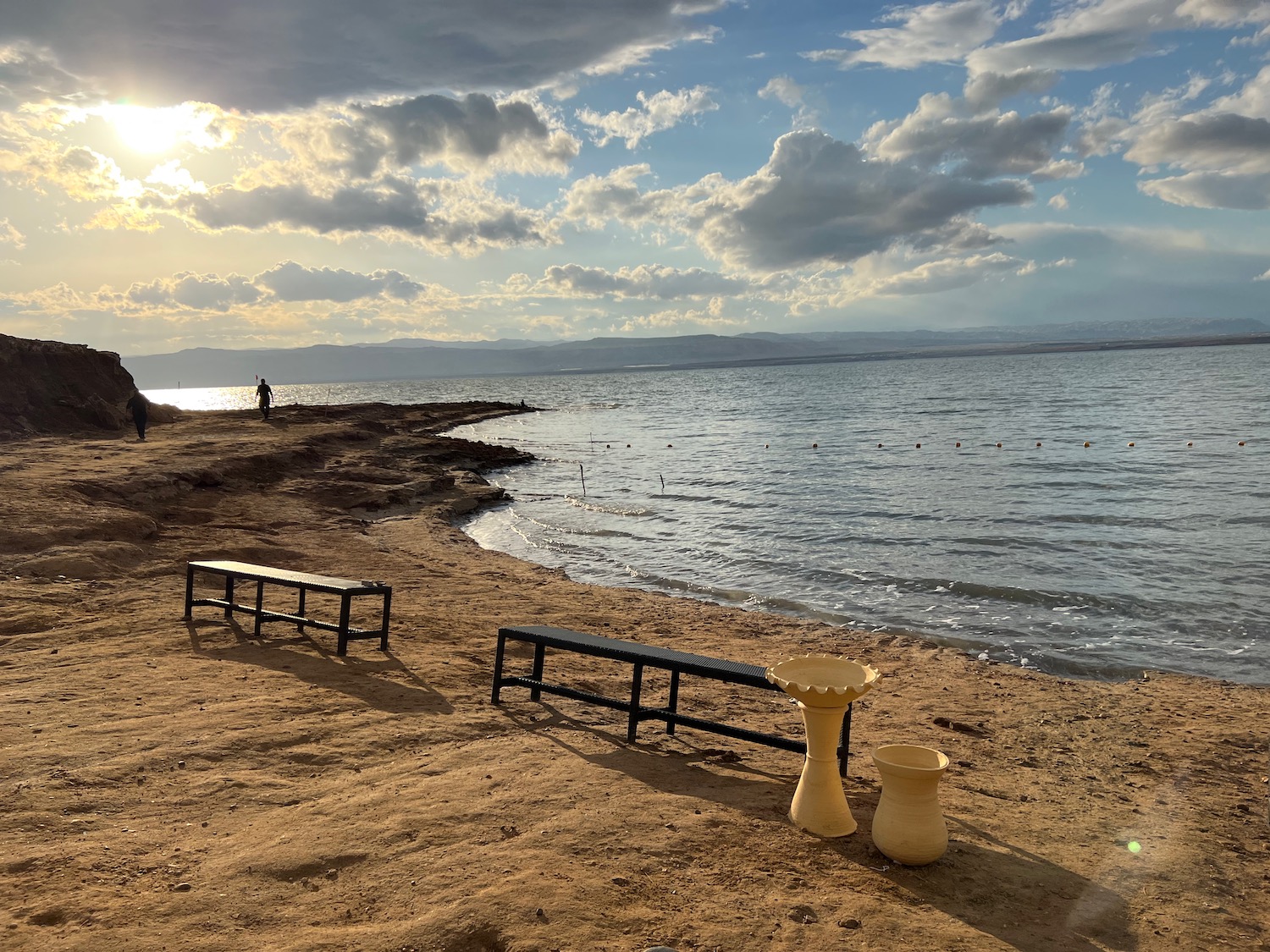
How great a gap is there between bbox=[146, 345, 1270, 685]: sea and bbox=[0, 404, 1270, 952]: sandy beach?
1542mm

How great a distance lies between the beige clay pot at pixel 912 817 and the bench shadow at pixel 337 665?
128 inches

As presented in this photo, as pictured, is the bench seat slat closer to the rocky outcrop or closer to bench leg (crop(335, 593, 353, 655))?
bench leg (crop(335, 593, 353, 655))

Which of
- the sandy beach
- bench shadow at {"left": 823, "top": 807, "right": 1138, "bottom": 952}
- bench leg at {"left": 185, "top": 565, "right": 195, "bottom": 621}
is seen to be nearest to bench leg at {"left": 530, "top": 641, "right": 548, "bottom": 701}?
the sandy beach

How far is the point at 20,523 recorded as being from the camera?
9.93 m

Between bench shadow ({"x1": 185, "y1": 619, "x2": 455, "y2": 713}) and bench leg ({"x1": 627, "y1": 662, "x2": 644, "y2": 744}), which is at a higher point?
bench leg ({"x1": 627, "y1": 662, "x2": 644, "y2": 744})

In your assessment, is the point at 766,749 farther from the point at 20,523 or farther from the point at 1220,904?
the point at 20,523

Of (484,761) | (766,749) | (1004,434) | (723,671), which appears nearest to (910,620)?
(766,749)

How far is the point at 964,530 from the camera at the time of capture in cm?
1565

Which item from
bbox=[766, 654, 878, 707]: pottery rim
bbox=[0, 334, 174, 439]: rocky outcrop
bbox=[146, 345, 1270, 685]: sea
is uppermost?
bbox=[0, 334, 174, 439]: rocky outcrop

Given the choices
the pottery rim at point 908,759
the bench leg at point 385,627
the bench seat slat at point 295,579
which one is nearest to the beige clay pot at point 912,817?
the pottery rim at point 908,759

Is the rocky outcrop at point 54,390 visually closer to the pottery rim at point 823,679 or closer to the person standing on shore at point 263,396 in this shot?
the person standing on shore at point 263,396

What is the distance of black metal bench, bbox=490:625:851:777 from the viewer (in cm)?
478

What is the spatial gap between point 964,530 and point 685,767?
12.4 metres

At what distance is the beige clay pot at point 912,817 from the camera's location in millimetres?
3668
